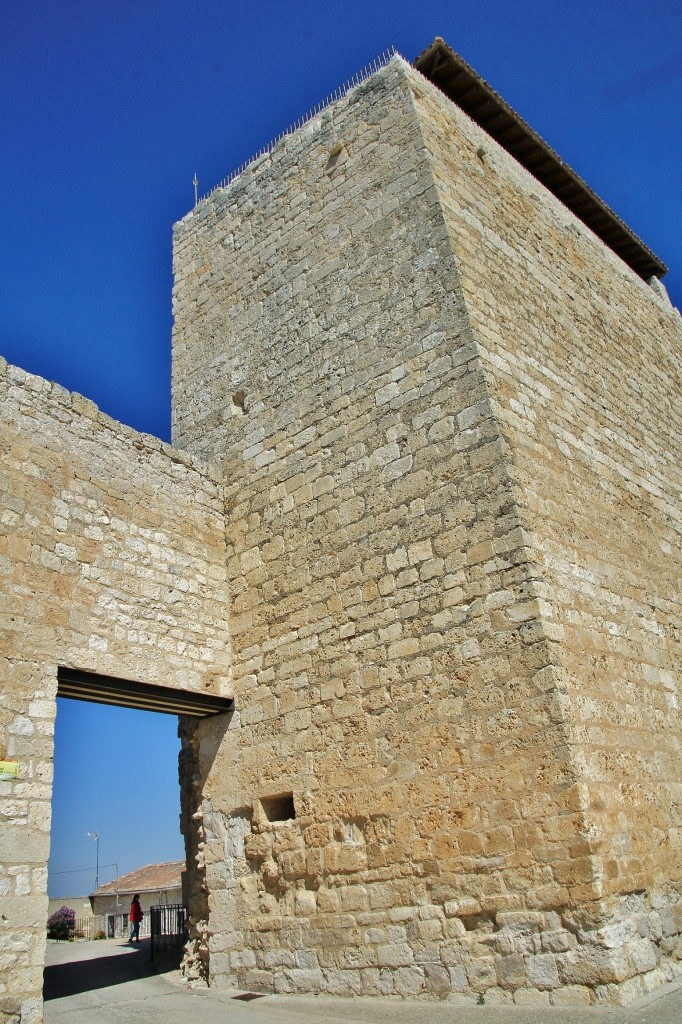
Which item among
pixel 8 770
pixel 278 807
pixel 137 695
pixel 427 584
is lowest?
pixel 278 807

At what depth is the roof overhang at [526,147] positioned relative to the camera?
343 inches

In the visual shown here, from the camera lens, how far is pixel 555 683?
457cm

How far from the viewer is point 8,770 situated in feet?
15.4

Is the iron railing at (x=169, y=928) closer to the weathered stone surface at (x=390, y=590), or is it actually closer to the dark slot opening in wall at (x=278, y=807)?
the weathered stone surface at (x=390, y=590)

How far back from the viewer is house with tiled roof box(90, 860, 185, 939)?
68.5ft

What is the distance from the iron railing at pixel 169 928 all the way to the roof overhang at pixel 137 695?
3560 millimetres

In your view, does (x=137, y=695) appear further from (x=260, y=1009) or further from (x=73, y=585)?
(x=260, y=1009)

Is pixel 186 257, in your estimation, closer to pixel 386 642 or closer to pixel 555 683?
pixel 386 642

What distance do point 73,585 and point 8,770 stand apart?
136 cm

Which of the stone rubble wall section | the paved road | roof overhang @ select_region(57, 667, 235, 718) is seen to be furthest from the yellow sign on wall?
the stone rubble wall section

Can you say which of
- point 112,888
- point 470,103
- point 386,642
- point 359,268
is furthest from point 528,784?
point 112,888

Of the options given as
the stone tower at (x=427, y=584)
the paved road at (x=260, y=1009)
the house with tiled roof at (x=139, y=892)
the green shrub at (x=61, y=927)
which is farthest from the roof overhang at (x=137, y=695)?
the green shrub at (x=61, y=927)

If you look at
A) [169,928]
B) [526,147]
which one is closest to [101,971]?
[169,928]

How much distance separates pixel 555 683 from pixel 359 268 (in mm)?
3951
